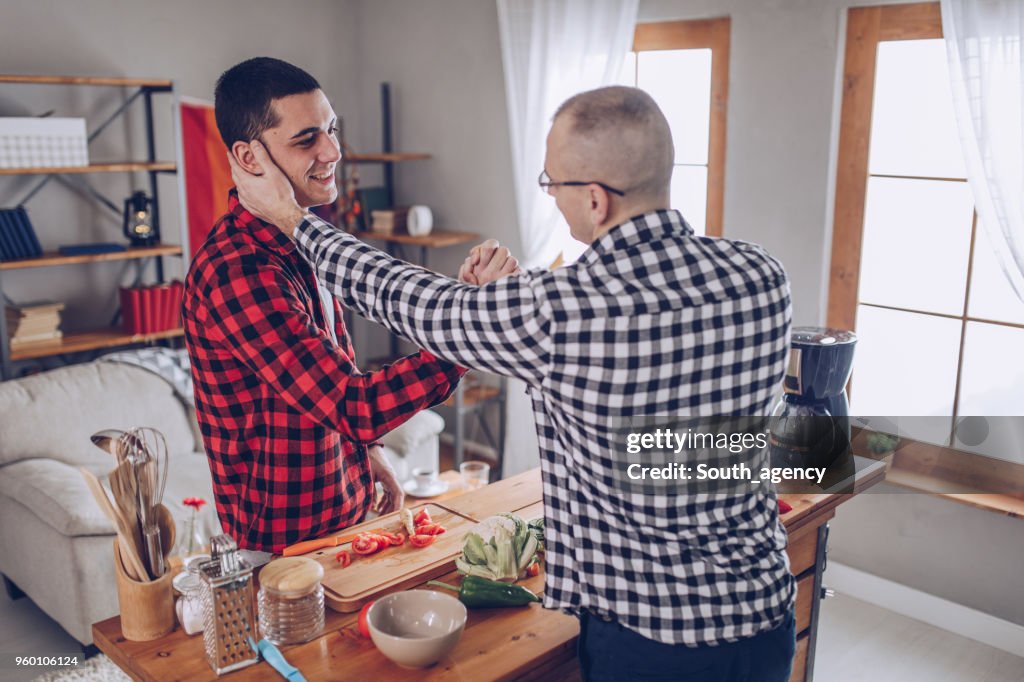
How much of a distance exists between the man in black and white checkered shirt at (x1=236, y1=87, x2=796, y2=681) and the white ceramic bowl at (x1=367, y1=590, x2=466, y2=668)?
17cm

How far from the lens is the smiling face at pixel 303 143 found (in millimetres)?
1546

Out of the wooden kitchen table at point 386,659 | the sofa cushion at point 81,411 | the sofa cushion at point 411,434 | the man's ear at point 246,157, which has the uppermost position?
the man's ear at point 246,157

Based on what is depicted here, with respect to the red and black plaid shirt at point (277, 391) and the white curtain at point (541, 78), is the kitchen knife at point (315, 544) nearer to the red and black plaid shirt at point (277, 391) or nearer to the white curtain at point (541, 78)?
the red and black plaid shirt at point (277, 391)

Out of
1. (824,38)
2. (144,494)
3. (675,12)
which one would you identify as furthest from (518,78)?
(144,494)

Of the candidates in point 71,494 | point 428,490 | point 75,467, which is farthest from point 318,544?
point 75,467

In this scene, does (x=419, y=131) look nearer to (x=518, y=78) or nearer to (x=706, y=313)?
(x=518, y=78)

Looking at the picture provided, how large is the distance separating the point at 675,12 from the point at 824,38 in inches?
27.6

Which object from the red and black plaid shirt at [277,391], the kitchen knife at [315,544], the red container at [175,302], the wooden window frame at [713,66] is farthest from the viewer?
the red container at [175,302]

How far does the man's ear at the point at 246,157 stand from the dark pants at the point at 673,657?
913mm

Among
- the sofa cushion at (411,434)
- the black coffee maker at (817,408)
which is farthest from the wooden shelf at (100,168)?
the black coffee maker at (817,408)

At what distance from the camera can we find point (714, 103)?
11.9 feet

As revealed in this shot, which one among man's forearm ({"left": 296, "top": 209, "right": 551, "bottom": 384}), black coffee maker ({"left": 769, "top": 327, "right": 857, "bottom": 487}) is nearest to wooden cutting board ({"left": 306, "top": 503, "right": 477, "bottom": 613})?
man's forearm ({"left": 296, "top": 209, "right": 551, "bottom": 384})

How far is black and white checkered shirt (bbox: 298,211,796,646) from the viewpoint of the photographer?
1.15 meters

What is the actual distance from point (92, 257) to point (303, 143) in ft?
9.46
